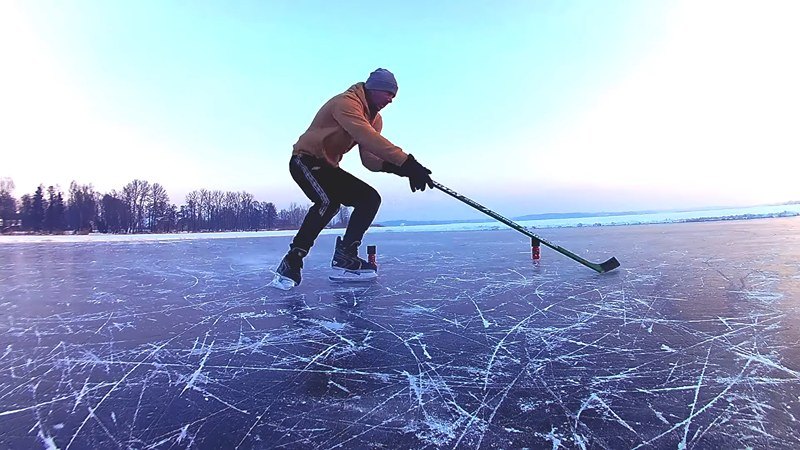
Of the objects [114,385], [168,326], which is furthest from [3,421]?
[168,326]

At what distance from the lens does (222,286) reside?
3.41 m

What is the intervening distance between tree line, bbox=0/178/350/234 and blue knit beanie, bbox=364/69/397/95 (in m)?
51.4

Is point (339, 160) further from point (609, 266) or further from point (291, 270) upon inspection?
point (609, 266)

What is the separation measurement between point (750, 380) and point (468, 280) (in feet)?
7.44

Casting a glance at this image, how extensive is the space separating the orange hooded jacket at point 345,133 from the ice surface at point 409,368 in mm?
1131

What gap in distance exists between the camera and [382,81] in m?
3.21

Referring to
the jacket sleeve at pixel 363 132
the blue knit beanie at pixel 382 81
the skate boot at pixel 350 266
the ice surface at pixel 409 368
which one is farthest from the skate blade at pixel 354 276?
the blue knit beanie at pixel 382 81

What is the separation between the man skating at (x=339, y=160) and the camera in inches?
119

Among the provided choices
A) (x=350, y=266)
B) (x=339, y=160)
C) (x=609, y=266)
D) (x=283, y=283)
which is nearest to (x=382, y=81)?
(x=339, y=160)

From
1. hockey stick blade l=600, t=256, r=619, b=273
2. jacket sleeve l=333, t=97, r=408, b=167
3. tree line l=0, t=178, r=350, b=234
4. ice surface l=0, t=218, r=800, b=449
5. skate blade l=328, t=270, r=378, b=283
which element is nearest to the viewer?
ice surface l=0, t=218, r=800, b=449

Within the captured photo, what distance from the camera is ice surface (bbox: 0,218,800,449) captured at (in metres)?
1.07

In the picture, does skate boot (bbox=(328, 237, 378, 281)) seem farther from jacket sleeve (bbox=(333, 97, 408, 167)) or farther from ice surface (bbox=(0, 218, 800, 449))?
jacket sleeve (bbox=(333, 97, 408, 167))

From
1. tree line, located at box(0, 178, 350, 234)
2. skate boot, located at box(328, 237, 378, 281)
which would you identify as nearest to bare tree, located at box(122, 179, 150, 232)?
tree line, located at box(0, 178, 350, 234)

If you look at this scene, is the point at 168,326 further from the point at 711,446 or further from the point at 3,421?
the point at 711,446
